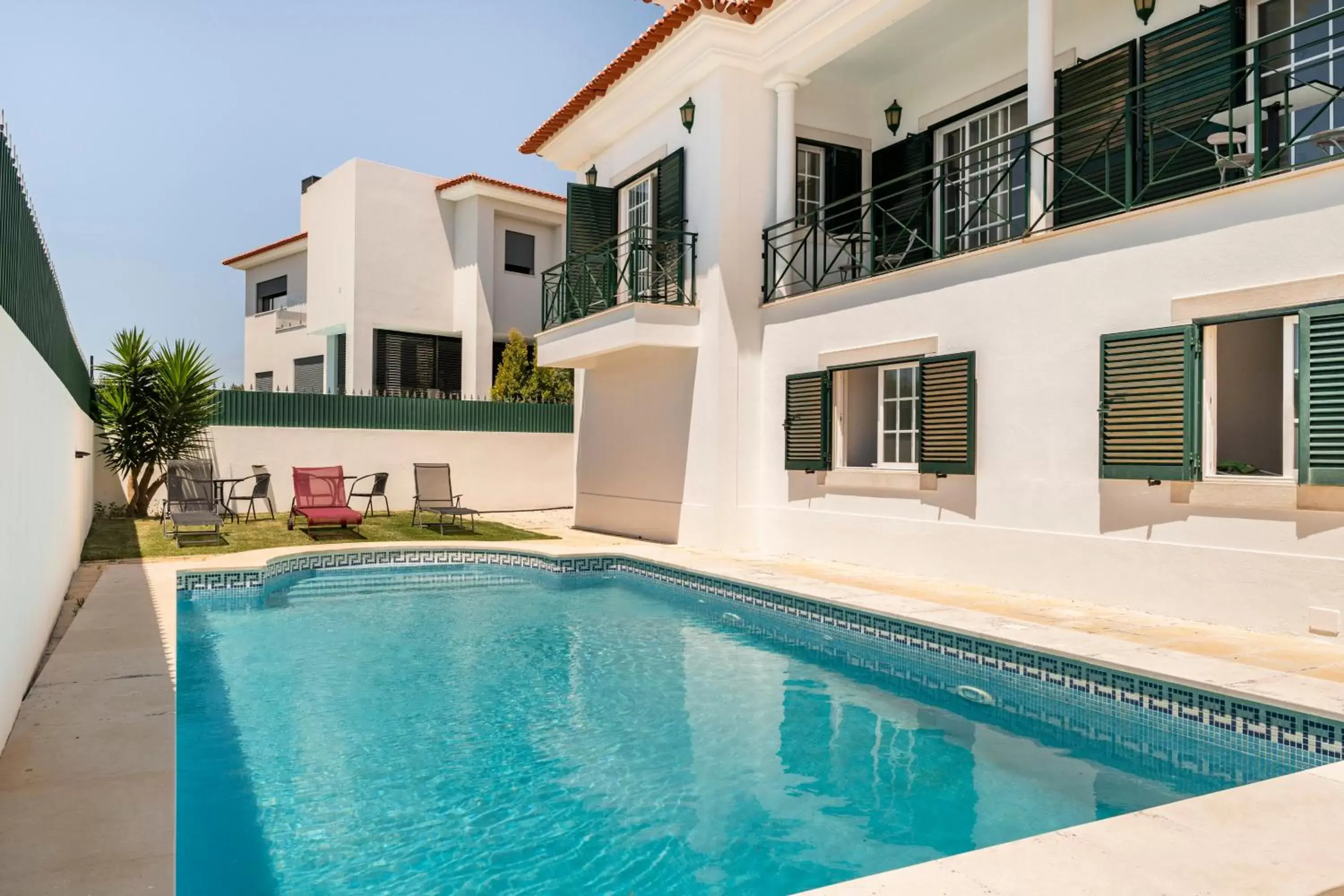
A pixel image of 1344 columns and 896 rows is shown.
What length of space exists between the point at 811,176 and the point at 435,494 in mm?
7956

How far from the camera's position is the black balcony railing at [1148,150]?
732cm

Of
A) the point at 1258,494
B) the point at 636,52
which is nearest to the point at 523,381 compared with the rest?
the point at 636,52

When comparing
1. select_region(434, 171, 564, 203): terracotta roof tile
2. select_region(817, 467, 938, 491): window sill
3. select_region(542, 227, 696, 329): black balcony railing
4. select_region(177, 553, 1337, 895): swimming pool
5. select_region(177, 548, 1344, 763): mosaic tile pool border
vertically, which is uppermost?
select_region(434, 171, 564, 203): terracotta roof tile

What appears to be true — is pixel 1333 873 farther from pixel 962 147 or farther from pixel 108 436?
pixel 108 436

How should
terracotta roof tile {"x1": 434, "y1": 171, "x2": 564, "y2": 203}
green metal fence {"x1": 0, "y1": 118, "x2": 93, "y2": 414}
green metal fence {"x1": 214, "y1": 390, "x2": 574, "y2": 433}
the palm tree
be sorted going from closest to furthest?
green metal fence {"x1": 0, "y1": 118, "x2": 93, "y2": 414}, the palm tree, green metal fence {"x1": 214, "y1": 390, "x2": 574, "y2": 433}, terracotta roof tile {"x1": 434, "y1": 171, "x2": 564, "y2": 203}

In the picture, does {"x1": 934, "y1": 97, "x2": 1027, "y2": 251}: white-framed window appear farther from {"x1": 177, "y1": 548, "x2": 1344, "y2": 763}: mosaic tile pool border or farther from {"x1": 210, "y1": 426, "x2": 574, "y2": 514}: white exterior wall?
{"x1": 210, "y1": 426, "x2": 574, "y2": 514}: white exterior wall

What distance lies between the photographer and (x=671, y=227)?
13297 millimetres

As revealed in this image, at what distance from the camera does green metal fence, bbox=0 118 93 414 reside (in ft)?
14.2

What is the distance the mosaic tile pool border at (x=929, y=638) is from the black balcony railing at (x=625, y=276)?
12.9 ft

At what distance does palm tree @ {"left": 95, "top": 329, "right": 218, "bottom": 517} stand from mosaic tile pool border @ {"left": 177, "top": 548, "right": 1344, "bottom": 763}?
5.18 metres

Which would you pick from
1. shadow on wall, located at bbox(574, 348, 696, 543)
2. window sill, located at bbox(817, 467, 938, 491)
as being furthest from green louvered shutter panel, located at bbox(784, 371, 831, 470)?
shadow on wall, located at bbox(574, 348, 696, 543)

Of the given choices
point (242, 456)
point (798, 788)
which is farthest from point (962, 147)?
point (242, 456)

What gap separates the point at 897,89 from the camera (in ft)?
42.5

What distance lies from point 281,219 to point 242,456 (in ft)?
148
